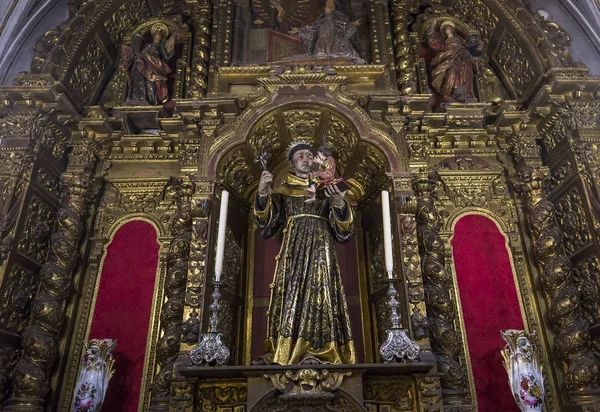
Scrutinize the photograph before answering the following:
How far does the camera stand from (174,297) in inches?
201

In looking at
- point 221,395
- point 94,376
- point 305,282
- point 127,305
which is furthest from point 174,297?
point 305,282

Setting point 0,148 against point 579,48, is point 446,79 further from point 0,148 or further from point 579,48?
point 0,148

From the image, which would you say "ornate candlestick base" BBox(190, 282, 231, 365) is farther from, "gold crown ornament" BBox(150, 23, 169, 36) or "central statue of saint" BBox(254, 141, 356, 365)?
"gold crown ornament" BBox(150, 23, 169, 36)

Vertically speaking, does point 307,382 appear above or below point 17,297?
below

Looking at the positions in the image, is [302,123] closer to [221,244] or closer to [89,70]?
[221,244]

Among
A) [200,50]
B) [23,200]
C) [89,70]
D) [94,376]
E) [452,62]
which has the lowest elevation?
[94,376]

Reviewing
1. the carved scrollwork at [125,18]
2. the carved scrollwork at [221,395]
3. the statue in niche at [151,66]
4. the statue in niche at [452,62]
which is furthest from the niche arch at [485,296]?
the carved scrollwork at [125,18]

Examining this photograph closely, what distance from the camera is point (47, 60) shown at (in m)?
5.78

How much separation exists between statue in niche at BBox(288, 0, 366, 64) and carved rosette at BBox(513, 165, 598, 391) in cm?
265

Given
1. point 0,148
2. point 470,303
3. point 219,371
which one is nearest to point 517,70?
point 470,303

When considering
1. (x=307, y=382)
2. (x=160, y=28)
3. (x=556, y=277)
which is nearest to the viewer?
(x=307, y=382)

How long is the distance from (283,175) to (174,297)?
222cm

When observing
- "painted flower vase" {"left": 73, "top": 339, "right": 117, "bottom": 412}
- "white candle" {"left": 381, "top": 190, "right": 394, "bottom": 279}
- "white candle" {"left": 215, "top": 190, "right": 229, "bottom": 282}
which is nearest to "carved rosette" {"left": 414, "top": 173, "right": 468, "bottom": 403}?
"white candle" {"left": 381, "top": 190, "right": 394, "bottom": 279}

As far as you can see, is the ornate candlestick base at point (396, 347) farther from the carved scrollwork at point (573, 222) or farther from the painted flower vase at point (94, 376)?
the painted flower vase at point (94, 376)
